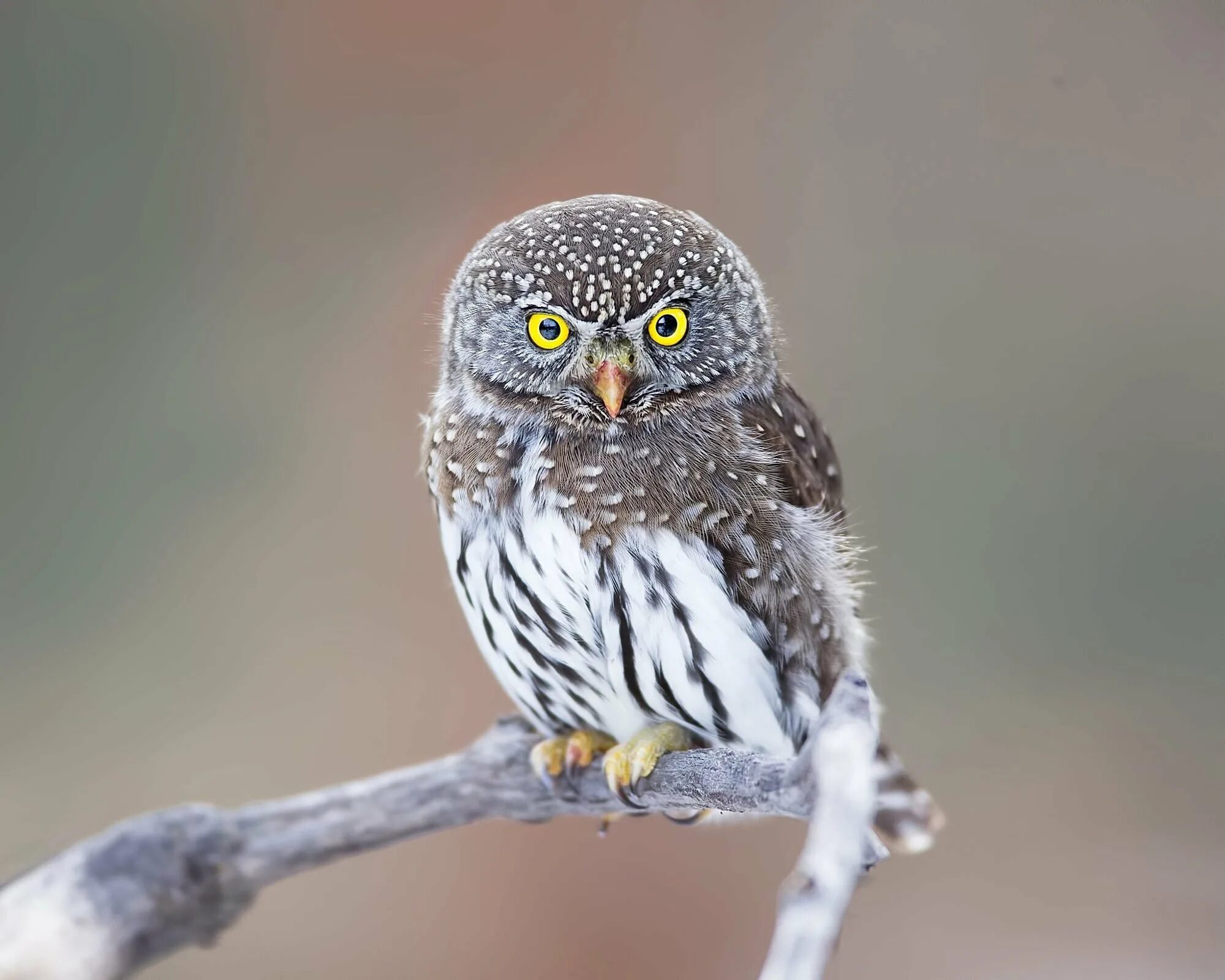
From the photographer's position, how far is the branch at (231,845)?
1415mm

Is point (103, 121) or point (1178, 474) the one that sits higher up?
point (103, 121)

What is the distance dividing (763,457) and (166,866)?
0.91 metres

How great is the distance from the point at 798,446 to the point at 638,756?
1.43ft

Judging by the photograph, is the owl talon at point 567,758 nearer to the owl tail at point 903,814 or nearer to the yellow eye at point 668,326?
the owl tail at point 903,814

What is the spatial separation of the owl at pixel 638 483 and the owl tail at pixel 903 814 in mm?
276

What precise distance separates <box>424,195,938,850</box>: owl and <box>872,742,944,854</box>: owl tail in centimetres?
28

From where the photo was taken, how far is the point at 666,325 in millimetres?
1370

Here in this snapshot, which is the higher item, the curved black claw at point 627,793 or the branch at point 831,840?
the curved black claw at point 627,793

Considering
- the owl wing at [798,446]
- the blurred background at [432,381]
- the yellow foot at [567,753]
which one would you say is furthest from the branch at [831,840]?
the blurred background at [432,381]

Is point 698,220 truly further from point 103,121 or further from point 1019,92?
point 103,121

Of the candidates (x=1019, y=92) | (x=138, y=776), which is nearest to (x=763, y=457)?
(x=1019, y=92)

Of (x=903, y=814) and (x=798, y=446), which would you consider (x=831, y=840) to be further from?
(x=903, y=814)

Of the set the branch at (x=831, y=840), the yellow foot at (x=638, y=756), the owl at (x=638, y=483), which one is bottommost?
the branch at (x=831, y=840)

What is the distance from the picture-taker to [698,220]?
146 centimetres
